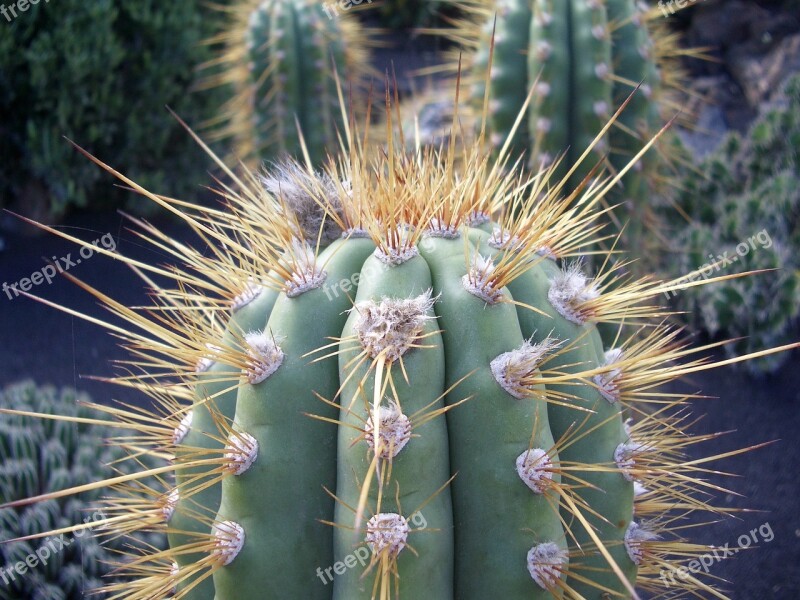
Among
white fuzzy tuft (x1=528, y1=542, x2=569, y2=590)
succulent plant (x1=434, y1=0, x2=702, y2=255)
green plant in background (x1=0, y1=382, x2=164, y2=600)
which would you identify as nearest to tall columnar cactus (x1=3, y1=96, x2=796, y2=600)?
white fuzzy tuft (x1=528, y1=542, x2=569, y2=590)

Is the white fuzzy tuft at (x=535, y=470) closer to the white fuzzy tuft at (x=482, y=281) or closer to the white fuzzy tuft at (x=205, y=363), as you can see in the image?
the white fuzzy tuft at (x=482, y=281)

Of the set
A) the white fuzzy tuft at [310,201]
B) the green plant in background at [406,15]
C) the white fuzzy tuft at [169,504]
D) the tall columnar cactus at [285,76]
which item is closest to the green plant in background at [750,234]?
the tall columnar cactus at [285,76]

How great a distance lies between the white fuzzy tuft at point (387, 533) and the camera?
44.0 inches

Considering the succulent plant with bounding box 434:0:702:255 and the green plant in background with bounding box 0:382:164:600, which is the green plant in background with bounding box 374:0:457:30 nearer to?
the succulent plant with bounding box 434:0:702:255

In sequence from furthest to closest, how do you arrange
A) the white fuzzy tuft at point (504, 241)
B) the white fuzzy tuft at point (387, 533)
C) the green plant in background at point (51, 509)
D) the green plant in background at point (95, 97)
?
1. the green plant in background at point (95, 97)
2. the green plant in background at point (51, 509)
3. the white fuzzy tuft at point (504, 241)
4. the white fuzzy tuft at point (387, 533)

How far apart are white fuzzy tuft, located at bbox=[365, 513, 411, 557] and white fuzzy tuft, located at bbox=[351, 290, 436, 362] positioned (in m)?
0.23

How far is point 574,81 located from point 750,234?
2743mm

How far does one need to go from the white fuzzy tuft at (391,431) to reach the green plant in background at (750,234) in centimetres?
262

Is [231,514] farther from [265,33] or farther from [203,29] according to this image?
[203,29]

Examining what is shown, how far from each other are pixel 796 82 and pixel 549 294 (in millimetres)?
5990

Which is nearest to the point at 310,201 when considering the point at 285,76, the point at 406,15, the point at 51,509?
the point at 51,509

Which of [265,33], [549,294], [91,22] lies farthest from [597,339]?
[91,22]

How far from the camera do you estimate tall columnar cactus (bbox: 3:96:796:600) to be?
1.17 meters

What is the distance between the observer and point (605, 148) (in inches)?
103
